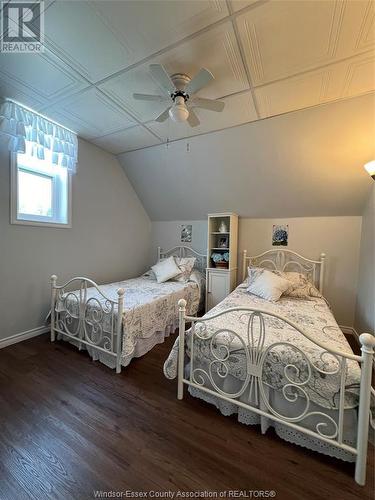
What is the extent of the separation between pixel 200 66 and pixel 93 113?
1.46 m

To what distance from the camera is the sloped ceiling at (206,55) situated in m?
1.44

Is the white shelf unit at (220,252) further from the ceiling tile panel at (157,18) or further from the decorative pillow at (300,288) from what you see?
the ceiling tile panel at (157,18)

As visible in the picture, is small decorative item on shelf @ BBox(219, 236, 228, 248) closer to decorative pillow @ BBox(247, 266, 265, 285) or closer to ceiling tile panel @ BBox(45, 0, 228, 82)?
decorative pillow @ BBox(247, 266, 265, 285)

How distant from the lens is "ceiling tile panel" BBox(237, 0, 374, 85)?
4.58 ft

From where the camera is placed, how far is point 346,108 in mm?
2262

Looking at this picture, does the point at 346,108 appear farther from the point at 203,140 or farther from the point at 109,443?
the point at 109,443

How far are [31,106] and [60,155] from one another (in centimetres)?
58

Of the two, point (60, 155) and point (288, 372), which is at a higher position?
point (60, 155)

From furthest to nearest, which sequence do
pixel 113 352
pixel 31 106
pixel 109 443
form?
pixel 31 106 < pixel 113 352 < pixel 109 443

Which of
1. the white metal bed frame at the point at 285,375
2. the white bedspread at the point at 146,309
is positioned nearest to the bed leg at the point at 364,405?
the white metal bed frame at the point at 285,375

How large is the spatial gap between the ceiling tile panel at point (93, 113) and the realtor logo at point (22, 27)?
0.54m

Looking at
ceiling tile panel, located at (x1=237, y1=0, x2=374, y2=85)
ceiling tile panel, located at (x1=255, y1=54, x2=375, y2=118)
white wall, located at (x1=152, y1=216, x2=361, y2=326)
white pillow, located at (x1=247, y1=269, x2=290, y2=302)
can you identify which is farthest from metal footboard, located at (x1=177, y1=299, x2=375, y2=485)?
white wall, located at (x1=152, y1=216, x2=361, y2=326)

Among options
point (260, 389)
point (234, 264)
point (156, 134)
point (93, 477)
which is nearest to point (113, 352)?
point (93, 477)

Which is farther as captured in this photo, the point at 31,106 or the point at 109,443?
the point at 31,106
